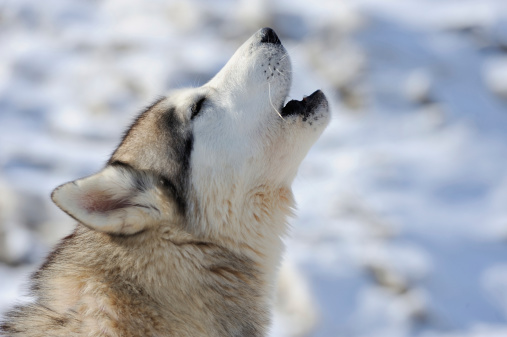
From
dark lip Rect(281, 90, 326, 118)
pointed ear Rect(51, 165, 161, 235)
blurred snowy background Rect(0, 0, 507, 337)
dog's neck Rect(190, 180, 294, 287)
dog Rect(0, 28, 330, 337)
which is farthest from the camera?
blurred snowy background Rect(0, 0, 507, 337)

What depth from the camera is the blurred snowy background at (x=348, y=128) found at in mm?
5992

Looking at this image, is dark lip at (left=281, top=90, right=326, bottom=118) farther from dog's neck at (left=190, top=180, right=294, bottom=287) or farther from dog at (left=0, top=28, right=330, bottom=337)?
dog's neck at (left=190, top=180, right=294, bottom=287)

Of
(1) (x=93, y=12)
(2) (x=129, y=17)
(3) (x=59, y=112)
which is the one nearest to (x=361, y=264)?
(3) (x=59, y=112)

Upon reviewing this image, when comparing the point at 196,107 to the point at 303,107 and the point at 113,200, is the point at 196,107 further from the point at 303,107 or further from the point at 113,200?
the point at 113,200

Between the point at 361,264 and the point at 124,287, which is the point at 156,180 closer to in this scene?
the point at 124,287

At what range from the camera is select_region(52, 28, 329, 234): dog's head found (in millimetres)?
2965

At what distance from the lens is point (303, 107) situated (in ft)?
11.1

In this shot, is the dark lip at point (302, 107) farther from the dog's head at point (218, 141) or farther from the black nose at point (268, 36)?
the black nose at point (268, 36)

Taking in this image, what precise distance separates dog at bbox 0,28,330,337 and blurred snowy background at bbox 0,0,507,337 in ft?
5.88

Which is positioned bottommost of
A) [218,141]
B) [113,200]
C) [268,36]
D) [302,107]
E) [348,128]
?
[113,200]

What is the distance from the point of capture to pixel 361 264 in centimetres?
615

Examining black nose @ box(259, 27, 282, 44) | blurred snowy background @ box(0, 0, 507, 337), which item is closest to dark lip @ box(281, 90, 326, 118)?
black nose @ box(259, 27, 282, 44)

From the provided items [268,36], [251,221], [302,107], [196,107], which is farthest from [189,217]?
[268,36]

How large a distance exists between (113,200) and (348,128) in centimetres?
602
